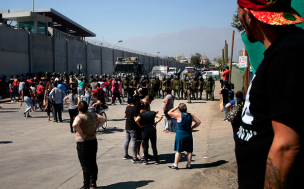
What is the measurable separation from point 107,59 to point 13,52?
22.2 meters

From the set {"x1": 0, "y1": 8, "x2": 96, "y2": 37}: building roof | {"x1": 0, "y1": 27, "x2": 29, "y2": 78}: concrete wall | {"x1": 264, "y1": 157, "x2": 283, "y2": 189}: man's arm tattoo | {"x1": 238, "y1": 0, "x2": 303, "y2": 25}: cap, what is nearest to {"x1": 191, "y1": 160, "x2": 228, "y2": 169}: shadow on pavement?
{"x1": 264, "y1": 157, "x2": 283, "y2": 189}: man's arm tattoo

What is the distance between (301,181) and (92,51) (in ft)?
135

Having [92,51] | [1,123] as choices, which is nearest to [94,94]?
[1,123]

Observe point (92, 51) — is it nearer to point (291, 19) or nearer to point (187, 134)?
point (187, 134)

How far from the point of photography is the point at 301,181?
1374mm

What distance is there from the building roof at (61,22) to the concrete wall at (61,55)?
10.3 m

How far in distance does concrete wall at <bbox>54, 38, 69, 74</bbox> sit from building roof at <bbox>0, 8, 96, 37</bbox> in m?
10.3

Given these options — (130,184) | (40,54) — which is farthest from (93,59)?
(130,184)

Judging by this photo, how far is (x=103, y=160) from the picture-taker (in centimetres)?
771

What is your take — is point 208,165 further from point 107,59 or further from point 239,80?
point 107,59

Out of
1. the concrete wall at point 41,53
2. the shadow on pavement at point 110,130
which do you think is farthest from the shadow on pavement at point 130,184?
the concrete wall at point 41,53

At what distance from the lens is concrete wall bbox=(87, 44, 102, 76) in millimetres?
40062

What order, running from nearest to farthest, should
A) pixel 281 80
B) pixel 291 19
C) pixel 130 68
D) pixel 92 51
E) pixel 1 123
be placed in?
pixel 281 80 < pixel 291 19 < pixel 1 123 < pixel 130 68 < pixel 92 51

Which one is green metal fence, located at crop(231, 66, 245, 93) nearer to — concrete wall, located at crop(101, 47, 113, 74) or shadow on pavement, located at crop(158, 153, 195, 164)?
shadow on pavement, located at crop(158, 153, 195, 164)
